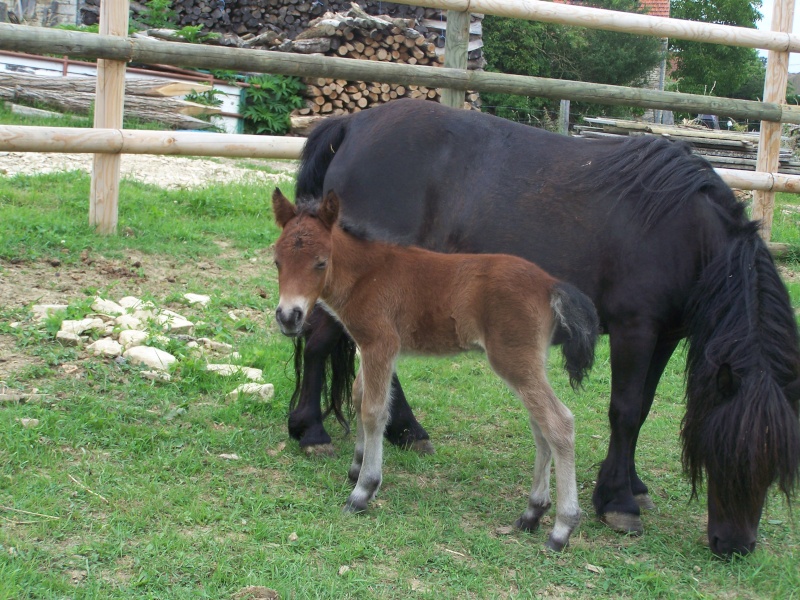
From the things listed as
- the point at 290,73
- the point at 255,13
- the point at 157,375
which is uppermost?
the point at 255,13

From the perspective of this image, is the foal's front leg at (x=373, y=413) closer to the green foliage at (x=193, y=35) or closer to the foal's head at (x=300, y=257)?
the foal's head at (x=300, y=257)

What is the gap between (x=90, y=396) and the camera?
14.9 feet

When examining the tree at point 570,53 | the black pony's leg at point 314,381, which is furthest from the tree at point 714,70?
the black pony's leg at point 314,381

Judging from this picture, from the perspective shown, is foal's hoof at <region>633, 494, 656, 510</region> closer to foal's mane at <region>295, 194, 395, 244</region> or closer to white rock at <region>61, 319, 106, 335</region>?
foal's mane at <region>295, 194, 395, 244</region>

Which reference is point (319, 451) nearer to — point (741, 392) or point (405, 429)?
point (405, 429)

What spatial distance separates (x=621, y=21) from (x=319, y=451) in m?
5.12

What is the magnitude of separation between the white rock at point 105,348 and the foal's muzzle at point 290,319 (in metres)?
1.94

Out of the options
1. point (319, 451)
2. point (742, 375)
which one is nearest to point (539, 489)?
point (742, 375)

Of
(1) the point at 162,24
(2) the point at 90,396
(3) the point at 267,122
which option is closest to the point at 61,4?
(1) the point at 162,24

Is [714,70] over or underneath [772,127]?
over

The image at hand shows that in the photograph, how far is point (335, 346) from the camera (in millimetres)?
4727

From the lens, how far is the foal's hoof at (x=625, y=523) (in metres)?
4.12

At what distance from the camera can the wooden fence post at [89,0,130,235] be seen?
21.2ft

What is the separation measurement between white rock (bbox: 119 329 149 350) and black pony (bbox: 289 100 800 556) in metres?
1.17
